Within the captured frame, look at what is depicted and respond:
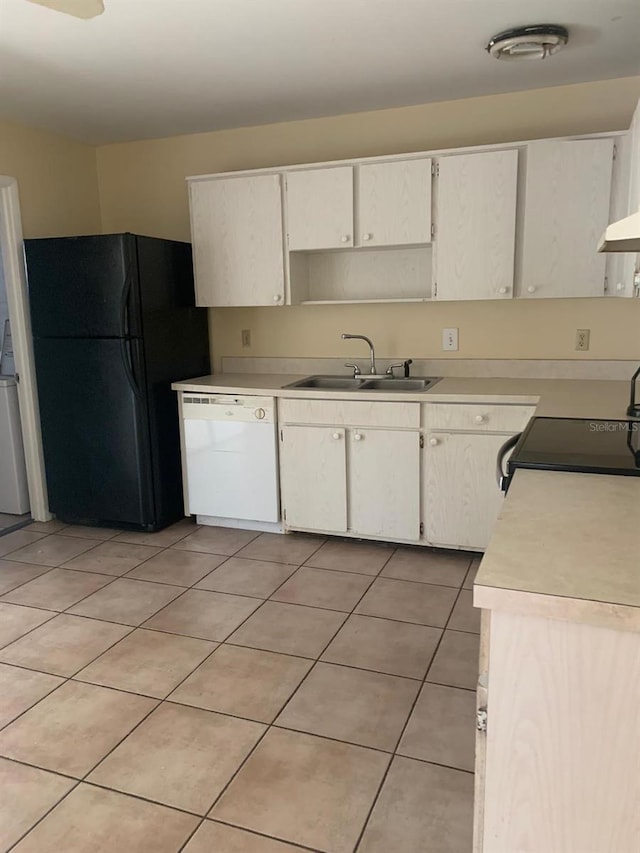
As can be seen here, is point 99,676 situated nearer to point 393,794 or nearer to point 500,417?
point 393,794

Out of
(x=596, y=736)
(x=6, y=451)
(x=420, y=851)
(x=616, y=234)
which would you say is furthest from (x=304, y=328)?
(x=596, y=736)

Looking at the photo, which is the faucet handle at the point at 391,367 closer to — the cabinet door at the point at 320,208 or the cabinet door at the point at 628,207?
the cabinet door at the point at 320,208

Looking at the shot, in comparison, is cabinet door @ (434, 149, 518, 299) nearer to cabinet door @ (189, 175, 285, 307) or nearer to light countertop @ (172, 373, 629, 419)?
light countertop @ (172, 373, 629, 419)

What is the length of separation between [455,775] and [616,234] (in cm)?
150

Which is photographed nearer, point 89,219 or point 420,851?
point 420,851

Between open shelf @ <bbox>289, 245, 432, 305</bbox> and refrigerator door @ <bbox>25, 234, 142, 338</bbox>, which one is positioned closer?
refrigerator door @ <bbox>25, 234, 142, 338</bbox>

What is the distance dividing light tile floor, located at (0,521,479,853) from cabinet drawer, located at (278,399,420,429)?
68 cm

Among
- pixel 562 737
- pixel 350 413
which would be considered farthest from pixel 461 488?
pixel 562 737

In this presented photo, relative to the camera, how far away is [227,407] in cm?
362

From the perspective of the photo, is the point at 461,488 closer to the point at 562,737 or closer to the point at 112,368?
the point at 112,368

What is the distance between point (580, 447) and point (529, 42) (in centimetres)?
172

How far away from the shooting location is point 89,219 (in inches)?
169

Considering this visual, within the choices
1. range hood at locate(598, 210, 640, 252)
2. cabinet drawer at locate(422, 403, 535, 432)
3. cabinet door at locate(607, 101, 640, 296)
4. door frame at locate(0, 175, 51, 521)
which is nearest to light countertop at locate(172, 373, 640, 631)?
range hood at locate(598, 210, 640, 252)

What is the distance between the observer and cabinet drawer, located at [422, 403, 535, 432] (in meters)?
3.04
